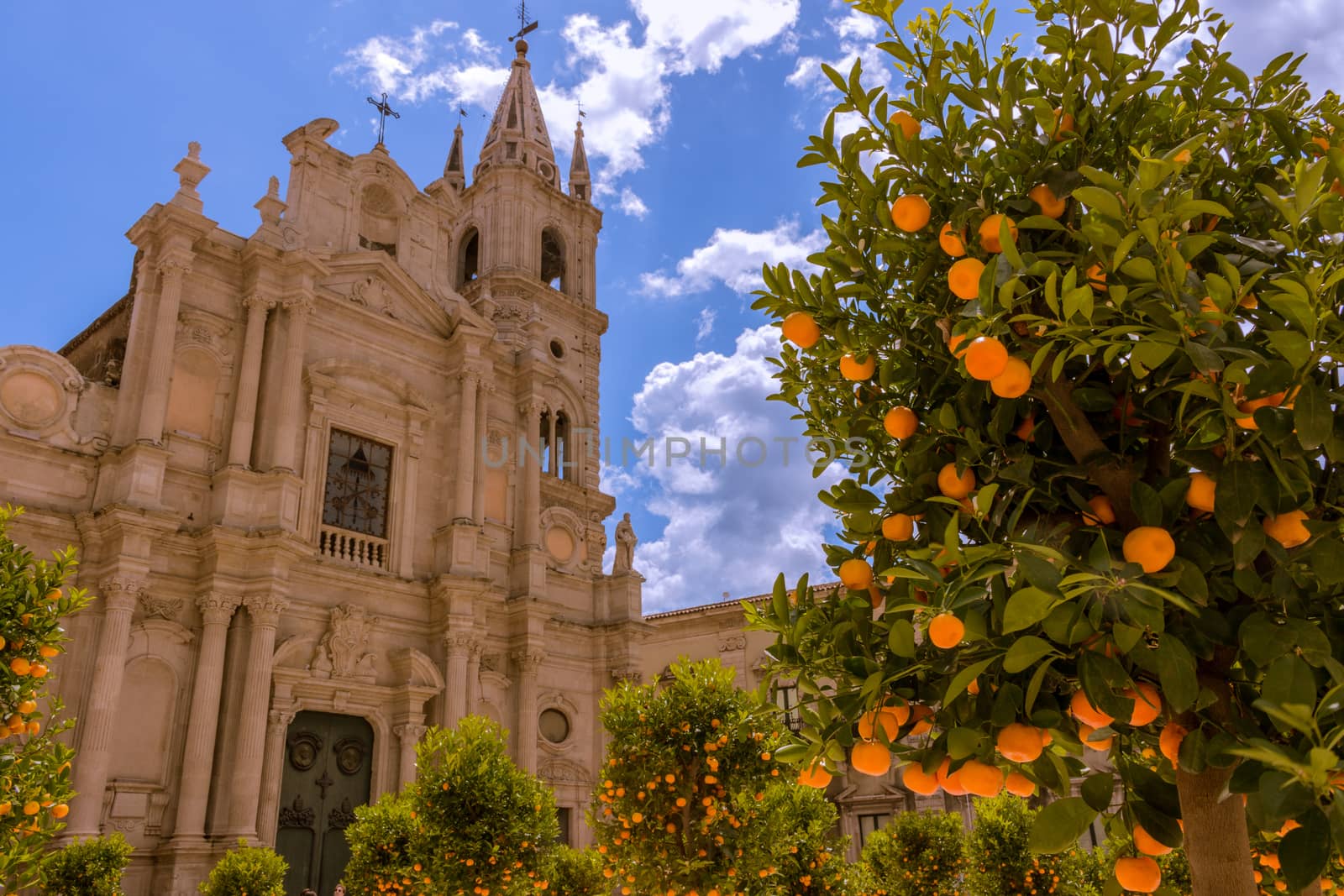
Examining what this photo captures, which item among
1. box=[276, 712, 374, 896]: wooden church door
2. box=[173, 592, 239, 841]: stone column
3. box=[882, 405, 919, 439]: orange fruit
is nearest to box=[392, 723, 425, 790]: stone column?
box=[276, 712, 374, 896]: wooden church door

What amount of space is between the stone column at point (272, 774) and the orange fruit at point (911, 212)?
1676 centimetres

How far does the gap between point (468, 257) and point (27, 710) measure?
27840 mm

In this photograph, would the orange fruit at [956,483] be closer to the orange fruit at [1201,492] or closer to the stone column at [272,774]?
the orange fruit at [1201,492]

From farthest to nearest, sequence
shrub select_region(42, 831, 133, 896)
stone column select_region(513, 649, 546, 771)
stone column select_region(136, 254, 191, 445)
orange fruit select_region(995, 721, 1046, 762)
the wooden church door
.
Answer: stone column select_region(513, 649, 546, 771) < the wooden church door < stone column select_region(136, 254, 191, 445) < shrub select_region(42, 831, 133, 896) < orange fruit select_region(995, 721, 1046, 762)

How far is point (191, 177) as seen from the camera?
18.8 meters

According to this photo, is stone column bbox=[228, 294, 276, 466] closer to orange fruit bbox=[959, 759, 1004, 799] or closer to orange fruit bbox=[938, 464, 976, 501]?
orange fruit bbox=[938, 464, 976, 501]

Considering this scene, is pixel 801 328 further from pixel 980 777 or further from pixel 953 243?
pixel 980 777

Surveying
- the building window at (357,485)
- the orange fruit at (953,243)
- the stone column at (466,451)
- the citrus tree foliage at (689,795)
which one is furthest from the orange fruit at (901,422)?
the stone column at (466,451)

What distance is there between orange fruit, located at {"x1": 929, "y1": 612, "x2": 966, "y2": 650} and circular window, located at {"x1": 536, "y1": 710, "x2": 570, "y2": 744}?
2085 cm

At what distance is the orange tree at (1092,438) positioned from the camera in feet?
5.91

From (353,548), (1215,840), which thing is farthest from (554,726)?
(1215,840)

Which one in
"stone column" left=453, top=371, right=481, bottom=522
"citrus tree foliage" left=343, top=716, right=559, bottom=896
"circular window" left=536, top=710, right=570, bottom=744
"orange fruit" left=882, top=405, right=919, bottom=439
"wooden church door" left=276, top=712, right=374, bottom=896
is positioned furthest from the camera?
"circular window" left=536, top=710, right=570, bottom=744

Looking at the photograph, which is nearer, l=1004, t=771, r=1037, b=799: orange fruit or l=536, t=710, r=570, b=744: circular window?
l=1004, t=771, r=1037, b=799: orange fruit

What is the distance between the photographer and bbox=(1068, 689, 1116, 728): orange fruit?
202cm
